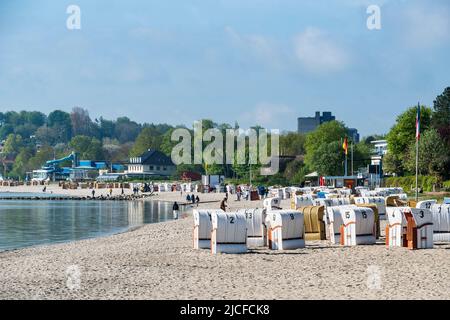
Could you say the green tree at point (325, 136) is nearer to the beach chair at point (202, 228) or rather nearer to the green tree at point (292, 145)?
the green tree at point (292, 145)

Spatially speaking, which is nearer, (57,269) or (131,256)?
(57,269)

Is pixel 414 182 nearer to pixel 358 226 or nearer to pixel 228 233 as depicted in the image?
pixel 358 226

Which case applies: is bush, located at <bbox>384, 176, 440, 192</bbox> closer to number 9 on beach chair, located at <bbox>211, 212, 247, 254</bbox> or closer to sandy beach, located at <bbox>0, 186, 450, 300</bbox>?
sandy beach, located at <bbox>0, 186, 450, 300</bbox>

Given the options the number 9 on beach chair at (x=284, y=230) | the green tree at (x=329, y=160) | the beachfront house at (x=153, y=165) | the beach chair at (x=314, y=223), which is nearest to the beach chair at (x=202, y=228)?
the number 9 on beach chair at (x=284, y=230)

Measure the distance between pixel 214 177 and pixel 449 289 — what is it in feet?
334

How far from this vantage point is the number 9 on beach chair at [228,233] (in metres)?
23.3

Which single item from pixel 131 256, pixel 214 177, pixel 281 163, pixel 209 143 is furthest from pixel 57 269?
pixel 209 143

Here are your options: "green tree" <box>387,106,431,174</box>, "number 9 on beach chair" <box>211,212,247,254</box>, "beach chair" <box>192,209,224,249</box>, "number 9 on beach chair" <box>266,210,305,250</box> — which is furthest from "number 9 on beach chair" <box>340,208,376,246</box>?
"green tree" <box>387,106,431,174</box>

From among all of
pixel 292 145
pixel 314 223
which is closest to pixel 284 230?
pixel 314 223

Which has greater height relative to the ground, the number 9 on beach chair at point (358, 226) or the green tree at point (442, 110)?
the green tree at point (442, 110)

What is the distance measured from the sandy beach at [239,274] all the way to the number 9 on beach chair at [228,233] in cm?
38

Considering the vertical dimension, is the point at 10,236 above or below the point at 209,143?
below
